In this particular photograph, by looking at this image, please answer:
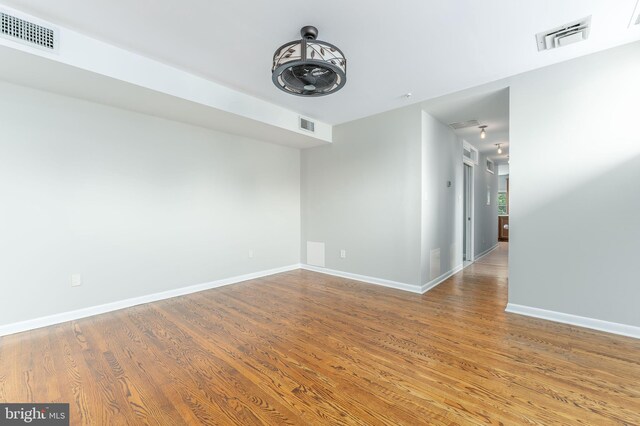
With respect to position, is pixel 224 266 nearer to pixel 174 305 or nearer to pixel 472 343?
pixel 174 305

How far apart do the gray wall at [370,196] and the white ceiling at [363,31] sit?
1.05 metres

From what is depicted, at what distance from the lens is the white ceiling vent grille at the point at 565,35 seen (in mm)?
2232

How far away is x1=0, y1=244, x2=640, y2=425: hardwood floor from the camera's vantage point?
1.56 m

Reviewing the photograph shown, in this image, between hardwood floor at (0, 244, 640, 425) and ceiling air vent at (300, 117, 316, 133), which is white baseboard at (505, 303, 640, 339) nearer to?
hardwood floor at (0, 244, 640, 425)

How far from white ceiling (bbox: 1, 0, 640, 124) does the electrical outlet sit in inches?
94.6

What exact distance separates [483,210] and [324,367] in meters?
6.33

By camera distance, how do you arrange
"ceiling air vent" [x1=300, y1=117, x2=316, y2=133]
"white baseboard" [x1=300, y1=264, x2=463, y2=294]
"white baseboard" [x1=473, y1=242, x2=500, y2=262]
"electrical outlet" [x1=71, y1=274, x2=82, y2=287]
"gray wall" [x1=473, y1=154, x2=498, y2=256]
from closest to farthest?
1. "electrical outlet" [x1=71, y1=274, x2=82, y2=287]
2. "white baseboard" [x1=300, y1=264, x2=463, y2=294]
3. "ceiling air vent" [x1=300, y1=117, x2=316, y2=133]
4. "white baseboard" [x1=473, y1=242, x2=500, y2=262]
5. "gray wall" [x1=473, y1=154, x2=498, y2=256]

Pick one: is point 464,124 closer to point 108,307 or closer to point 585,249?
point 585,249

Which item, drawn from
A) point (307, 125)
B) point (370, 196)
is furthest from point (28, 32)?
point (370, 196)

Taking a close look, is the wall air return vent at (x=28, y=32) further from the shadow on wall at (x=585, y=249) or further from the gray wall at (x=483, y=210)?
the gray wall at (x=483, y=210)

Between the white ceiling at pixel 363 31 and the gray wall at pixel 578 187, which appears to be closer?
the white ceiling at pixel 363 31

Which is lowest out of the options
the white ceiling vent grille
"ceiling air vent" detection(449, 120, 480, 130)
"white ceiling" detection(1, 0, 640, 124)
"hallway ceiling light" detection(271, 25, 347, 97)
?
"hallway ceiling light" detection(271, 25, 347, 97)
